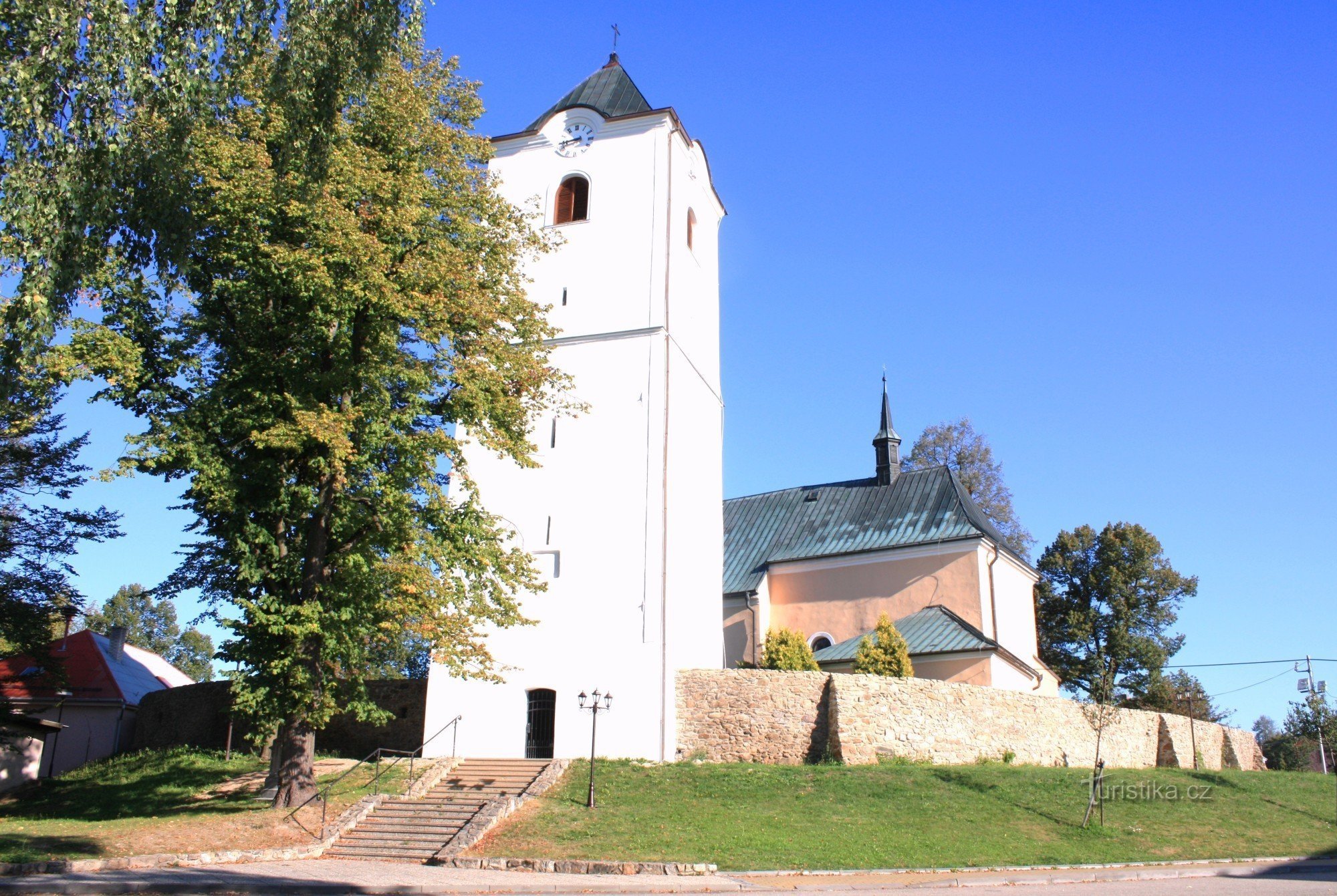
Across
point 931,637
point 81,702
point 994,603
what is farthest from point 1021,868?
point 81,702

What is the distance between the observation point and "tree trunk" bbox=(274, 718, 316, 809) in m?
16.3

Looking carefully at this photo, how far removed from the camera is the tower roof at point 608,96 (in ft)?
85.5

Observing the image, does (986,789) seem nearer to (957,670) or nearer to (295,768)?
(957,670)

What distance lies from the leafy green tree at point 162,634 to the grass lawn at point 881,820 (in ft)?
178

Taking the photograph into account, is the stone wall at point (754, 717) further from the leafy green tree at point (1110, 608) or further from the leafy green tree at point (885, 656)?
the leafy green tree at point (1110, 608)

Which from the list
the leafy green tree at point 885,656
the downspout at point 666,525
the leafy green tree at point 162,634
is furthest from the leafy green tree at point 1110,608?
the leafy green tree at point 162,634

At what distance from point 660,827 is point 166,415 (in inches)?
378

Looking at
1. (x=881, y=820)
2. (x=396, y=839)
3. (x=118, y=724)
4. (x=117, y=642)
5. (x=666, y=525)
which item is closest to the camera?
(x=396, y=839)

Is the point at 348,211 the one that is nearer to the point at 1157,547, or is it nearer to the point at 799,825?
the point at 799,825

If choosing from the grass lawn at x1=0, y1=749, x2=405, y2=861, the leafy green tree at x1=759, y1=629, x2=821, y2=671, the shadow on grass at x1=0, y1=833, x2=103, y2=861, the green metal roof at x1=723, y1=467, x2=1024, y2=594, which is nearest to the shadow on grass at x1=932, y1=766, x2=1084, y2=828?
the leafy green tree at x1=759, y1=629, x2=821, y2=671

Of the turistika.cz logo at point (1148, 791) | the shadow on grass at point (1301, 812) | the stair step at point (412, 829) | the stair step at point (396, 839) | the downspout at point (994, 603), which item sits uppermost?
the downspout at point (994, 603)

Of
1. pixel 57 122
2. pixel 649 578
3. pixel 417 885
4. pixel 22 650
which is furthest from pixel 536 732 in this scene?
pixel 57 122

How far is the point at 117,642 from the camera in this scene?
3378cm

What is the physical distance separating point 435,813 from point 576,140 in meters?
16.3
